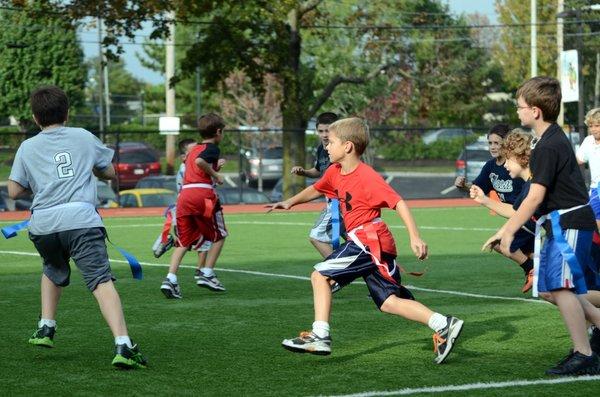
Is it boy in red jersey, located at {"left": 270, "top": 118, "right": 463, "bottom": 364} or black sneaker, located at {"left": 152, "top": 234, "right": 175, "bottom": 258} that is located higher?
boy in red jersey, located at {"left": 270, "top": 118, "right": 463, "bottom": 364}

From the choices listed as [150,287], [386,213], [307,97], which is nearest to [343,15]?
[307,97]

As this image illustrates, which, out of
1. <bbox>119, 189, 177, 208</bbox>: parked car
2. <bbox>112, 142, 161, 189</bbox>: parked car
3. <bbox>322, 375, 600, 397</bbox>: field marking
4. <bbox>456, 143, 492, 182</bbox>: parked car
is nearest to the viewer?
<bbox>322, 375, 600, 397</bbox>: field marking

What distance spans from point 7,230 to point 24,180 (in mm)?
606

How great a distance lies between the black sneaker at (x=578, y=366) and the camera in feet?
23.7

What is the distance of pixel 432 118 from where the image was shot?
242 ft

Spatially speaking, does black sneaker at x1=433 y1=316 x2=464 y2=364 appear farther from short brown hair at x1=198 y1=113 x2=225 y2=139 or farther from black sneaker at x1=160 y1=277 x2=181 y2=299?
short brown hair at x1=198 y1=113 x2=225 y2=139

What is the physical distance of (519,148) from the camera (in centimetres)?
801

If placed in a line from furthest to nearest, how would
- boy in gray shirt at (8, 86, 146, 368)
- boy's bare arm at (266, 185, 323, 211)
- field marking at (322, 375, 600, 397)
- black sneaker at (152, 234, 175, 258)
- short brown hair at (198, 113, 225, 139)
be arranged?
black sneaker at (152, 234, 175, 258) → short brown hair at (198, 113, 225, 139) → boy's bare arm at (266, 185, 323, 211) → boy in gray shirt at (8, 86, 146, 368) → field marking at (322, 375, 600, 397)

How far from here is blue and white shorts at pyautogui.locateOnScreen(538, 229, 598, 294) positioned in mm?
7199

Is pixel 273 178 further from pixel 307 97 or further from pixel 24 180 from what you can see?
pixel 24 180

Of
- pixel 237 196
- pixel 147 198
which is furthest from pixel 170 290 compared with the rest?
pixel 237 196

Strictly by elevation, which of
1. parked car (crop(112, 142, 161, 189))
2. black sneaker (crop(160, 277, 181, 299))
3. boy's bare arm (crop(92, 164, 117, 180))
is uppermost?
boy's bare arm (crop(92, 164, 117, 180))

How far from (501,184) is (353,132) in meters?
3.03

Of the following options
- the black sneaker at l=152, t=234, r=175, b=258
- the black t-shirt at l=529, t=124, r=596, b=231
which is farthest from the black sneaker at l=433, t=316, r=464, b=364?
the black sneaker at l=152, t=234, r=175, b=258
